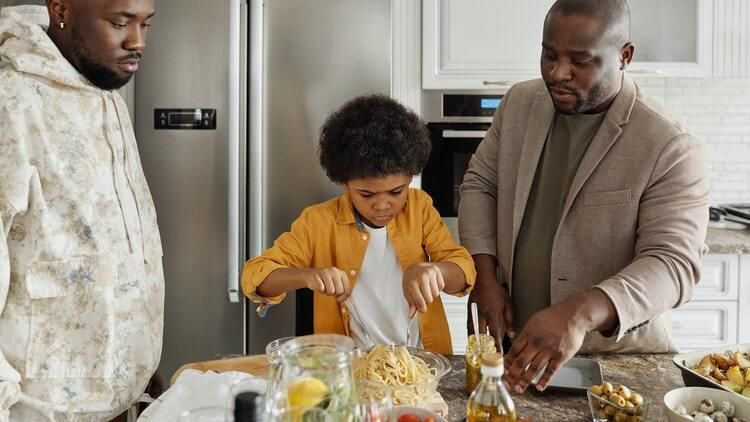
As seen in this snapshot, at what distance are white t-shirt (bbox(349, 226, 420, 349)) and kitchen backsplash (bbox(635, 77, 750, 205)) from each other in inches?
83.8

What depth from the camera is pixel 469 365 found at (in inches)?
54.4

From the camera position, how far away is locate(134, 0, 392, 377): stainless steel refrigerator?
271 cm

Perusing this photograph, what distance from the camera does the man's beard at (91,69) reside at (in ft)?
4.89

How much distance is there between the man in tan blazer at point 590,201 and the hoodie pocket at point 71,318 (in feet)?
2.94

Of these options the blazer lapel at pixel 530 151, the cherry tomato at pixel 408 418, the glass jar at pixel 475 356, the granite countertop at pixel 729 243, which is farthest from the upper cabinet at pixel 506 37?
the cherry tomato at pixel 408 418

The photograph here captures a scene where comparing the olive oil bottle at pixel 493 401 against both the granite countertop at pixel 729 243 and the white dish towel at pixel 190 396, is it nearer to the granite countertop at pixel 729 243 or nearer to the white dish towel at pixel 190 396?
the white dish towel at pixel 190 396

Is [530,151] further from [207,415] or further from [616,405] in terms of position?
[207,415]

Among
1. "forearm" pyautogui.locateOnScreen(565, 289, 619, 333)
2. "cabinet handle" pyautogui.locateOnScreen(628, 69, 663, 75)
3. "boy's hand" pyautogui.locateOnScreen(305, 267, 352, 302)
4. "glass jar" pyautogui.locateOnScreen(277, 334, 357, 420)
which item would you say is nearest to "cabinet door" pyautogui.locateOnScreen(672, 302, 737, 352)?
"cabinet handle" pyautogui.locateOnScreen(628, 69, 663, 75)

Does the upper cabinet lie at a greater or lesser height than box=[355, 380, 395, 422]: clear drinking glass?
greater

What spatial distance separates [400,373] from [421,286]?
29 cm

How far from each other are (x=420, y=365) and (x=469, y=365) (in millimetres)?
105

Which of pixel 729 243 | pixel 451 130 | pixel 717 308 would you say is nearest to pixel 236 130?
pixel 451 130

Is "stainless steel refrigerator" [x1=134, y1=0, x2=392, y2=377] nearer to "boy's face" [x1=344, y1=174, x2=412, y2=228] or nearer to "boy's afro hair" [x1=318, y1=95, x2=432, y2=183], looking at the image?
"boy's afro hair" [x1=318, y1=95, x2=432, y2=183]

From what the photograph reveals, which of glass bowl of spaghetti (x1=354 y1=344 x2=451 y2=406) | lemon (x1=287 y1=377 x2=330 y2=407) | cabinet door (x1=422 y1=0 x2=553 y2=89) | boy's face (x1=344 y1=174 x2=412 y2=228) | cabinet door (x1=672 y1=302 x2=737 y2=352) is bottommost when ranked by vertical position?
cabinet door (x1=672 y1=302 x2=737 y2=352)
